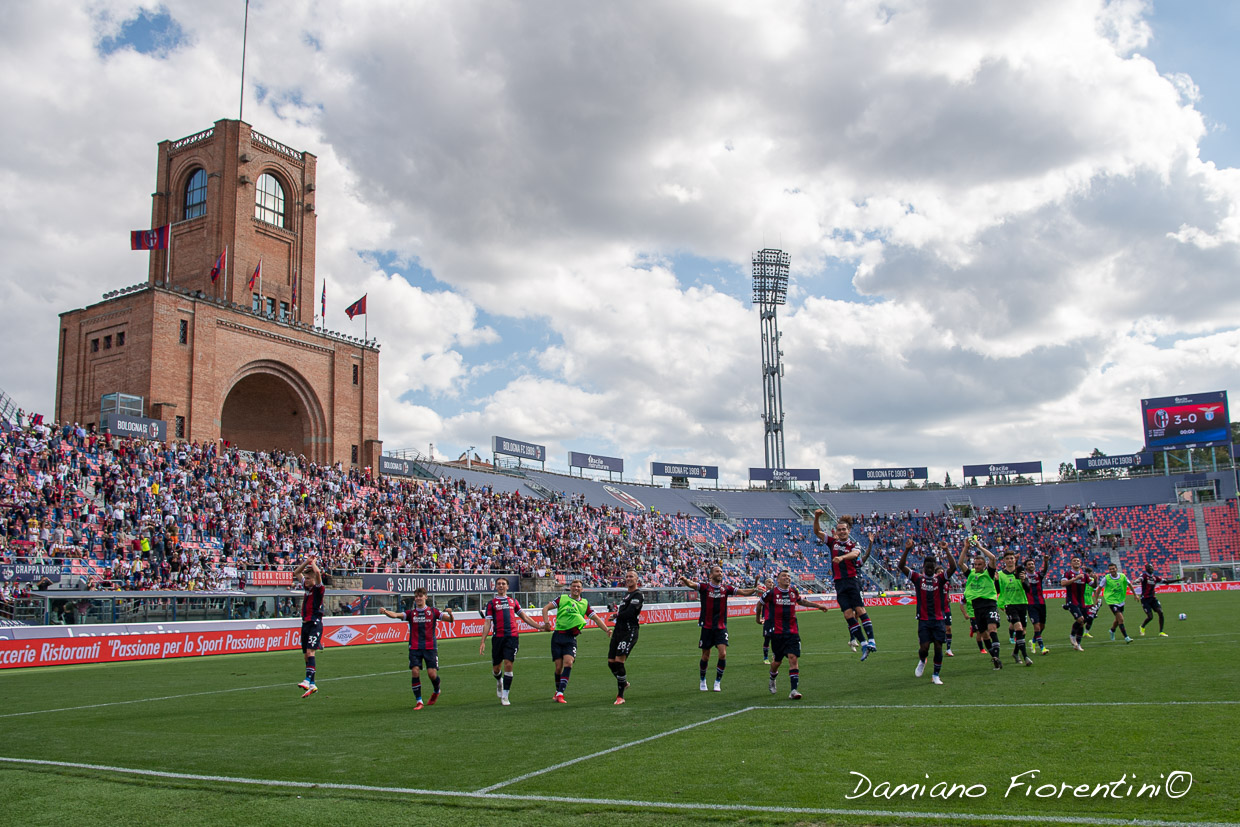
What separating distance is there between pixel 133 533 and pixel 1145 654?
32.7m

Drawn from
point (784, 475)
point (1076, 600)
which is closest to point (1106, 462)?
point (784, 475)

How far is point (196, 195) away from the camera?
193ft

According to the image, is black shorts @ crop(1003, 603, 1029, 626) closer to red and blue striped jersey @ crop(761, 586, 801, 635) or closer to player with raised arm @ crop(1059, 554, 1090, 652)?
player with raised arm @ crop(1059, 554, 1090, 652)

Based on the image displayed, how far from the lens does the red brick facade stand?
49.1 m

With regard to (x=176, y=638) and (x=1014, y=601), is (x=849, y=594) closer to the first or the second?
(x=1014, y=601)

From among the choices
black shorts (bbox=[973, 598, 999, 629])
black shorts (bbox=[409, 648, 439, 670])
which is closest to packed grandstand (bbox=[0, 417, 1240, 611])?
black shorts (bbox=[409, 648, 439, 670])

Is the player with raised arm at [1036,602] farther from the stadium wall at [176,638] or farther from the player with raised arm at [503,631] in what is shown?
the stadium wall at [176,638]

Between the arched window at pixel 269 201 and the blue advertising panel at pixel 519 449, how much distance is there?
24016 mm

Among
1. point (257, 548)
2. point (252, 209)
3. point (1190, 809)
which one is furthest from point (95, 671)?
point (252, 209)

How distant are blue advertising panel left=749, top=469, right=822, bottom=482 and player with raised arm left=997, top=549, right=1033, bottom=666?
73.1 m

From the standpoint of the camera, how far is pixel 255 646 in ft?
95.5

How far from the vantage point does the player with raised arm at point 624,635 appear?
14.2 meters

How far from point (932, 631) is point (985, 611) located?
2.81 m

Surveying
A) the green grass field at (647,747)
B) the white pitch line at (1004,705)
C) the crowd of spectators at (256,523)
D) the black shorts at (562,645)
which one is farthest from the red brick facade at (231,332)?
the white pitch line at (1004,705)
